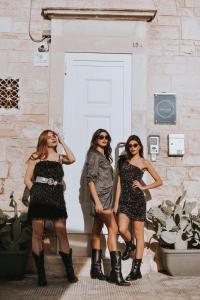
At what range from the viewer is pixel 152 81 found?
555 centimetres

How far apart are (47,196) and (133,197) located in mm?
972

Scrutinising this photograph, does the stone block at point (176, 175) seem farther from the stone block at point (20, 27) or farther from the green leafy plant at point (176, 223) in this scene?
the stone block at point (20, 27)

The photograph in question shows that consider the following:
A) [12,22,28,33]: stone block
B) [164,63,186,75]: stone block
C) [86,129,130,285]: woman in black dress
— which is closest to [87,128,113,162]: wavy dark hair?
[86,129,130,285]: woman in black dress

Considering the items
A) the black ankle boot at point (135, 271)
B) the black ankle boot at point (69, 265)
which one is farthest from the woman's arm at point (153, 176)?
the black ankle boot at point (69, 265)

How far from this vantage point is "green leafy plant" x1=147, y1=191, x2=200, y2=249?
492 centimetres

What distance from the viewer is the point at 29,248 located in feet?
16.5

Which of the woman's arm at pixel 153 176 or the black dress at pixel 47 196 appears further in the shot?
the woman's arm at pixel 153 176

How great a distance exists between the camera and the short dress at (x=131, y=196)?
4.81m

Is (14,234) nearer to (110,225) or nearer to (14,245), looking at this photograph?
(14,245)

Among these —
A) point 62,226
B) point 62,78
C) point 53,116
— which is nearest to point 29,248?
point 62,226

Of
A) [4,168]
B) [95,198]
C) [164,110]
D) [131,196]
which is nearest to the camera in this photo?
[95,198]

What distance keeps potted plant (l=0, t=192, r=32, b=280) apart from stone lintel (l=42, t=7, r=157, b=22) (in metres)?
2.58

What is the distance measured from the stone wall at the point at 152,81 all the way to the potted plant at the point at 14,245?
0.46 meters

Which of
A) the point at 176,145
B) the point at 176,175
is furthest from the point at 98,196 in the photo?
the point at 176,145
